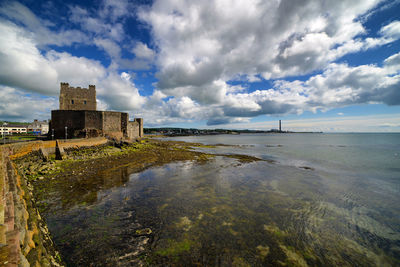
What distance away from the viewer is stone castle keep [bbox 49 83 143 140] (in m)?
23.2

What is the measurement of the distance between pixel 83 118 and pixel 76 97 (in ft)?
30.1

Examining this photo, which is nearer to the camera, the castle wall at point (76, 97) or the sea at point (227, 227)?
the sea at point (227, 227)

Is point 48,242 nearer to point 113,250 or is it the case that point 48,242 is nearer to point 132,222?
point 113,250

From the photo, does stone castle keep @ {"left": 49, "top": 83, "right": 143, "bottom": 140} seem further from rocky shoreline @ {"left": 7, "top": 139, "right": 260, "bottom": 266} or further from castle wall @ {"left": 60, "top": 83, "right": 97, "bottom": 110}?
rocky shoreline @ {"left": 7, "top": 139, "right": 260, "bottom": 266}

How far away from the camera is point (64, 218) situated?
5.28 meters

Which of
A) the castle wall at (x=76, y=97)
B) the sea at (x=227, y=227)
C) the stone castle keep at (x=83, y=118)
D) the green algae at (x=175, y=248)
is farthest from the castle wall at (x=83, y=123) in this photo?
the green algae at (x=175, y=248)

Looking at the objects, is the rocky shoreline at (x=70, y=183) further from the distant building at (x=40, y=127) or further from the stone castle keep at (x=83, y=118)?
the distant building at (x=40, y=127)

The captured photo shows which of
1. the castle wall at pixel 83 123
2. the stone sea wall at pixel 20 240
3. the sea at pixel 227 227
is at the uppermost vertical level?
the castle wall at pixel 83 123

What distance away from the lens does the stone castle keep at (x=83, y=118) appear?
23219 millimetres

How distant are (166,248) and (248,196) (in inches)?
199

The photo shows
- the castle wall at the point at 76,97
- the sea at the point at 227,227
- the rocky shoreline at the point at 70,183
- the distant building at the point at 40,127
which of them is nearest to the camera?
the sea at the point at 227,227

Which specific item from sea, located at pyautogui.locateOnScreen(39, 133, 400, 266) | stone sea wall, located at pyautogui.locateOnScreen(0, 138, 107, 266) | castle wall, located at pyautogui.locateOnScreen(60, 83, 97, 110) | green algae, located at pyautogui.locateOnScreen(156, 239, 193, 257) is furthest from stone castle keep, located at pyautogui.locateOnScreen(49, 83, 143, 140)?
green algae, located at pyautogui.locateOnScreen(156, 239, 193, 257)

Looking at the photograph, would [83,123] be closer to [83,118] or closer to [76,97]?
[83,118]

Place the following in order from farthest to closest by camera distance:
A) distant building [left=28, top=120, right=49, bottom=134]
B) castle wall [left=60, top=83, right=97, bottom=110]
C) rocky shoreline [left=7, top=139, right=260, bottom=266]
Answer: distant building [left=28, top=120, right=49, bottom=134]
castle wall [left=60, top=83, right=97, bottom=110]
rocky shoreline [left=7, top=139, right=260, bottom=266]
